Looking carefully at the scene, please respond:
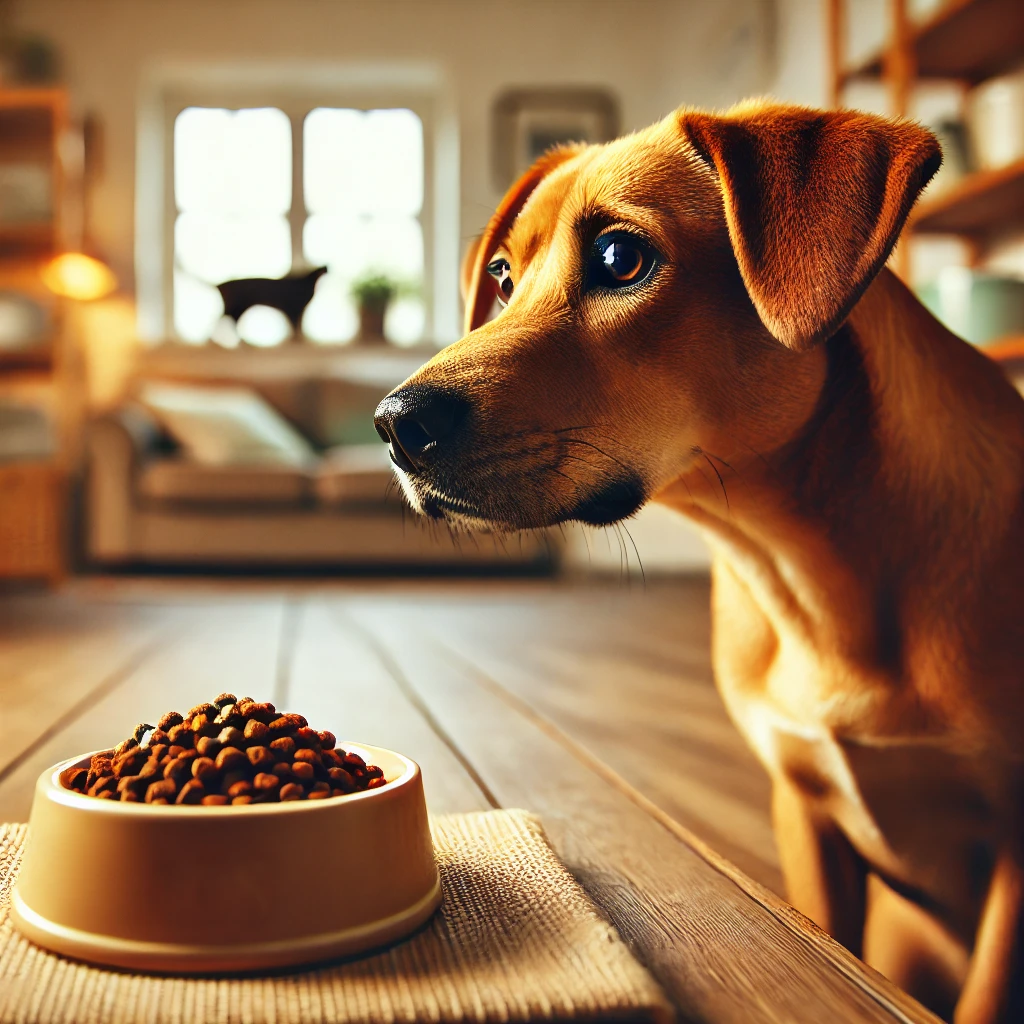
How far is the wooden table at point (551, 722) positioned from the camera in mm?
462

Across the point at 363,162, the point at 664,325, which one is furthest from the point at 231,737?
the point at 363,162

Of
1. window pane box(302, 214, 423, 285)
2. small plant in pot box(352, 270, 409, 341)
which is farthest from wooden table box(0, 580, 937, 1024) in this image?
window pane box(302, 214, 423, 285)

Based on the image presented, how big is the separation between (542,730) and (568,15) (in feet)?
18.2

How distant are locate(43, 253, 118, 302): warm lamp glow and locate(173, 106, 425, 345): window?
2.79 feet

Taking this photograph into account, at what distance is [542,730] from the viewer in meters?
1.16

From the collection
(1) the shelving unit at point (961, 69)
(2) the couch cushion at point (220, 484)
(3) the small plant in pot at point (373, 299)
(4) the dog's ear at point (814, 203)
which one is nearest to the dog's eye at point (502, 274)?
(4) the dog's ear at point (814, 203)

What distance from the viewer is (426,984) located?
15.6 inches

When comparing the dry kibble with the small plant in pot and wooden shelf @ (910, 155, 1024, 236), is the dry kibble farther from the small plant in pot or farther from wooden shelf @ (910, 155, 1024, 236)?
the small plant in pot

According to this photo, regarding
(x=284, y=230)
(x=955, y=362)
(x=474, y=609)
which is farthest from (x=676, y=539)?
(x=955, y=362)

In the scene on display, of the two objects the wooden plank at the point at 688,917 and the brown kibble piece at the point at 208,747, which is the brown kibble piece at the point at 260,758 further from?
the wooden plank at the point at 688,917

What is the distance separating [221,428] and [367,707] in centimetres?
346

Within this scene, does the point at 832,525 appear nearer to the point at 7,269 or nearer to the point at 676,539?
the point at 676,539

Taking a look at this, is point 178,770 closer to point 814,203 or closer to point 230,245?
point 814,203

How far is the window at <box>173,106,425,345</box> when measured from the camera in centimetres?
587
